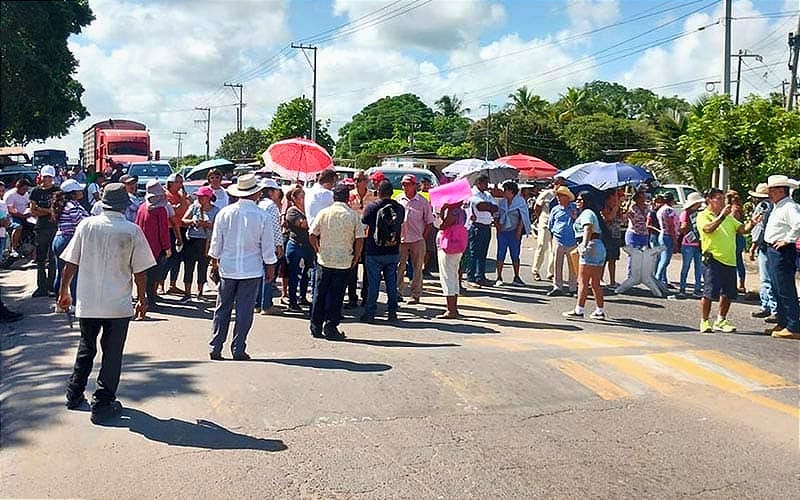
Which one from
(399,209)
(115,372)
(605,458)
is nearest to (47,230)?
(399,209)

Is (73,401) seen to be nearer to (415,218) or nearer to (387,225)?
(387,225)

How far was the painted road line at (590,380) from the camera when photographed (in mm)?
6590

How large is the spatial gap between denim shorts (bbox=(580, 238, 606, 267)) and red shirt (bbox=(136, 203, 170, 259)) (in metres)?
5.17

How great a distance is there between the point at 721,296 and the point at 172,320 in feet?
21.6

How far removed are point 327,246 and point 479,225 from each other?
4.43m

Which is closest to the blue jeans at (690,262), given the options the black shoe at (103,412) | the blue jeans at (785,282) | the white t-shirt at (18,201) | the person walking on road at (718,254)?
the person walking on road at (718,254)

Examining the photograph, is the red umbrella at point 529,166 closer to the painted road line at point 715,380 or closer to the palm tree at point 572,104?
the painted road line at point 715,380

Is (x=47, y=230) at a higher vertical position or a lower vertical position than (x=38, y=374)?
higher

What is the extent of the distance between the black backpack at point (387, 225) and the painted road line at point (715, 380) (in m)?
3.10

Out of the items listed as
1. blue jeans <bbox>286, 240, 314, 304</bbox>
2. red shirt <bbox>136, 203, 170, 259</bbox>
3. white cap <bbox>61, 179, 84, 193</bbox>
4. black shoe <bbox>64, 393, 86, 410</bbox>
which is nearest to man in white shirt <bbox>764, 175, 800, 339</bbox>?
blue jeans <bbox>286, 240, 314, 304</bbox>

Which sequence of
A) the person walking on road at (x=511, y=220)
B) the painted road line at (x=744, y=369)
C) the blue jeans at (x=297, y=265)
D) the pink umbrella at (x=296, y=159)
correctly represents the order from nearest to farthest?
the painted road line at (x=744, y=369) → the blue jeans at (x=297, y=265) → the person walking on road at (x=511, y=220) → the pink umbrella at (x=296, y=159)

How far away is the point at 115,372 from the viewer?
5.62m

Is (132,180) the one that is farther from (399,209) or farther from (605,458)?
(605,458)

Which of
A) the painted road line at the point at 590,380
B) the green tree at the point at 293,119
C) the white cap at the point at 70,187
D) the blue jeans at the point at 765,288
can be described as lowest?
the painted road line at the point at 590,380
